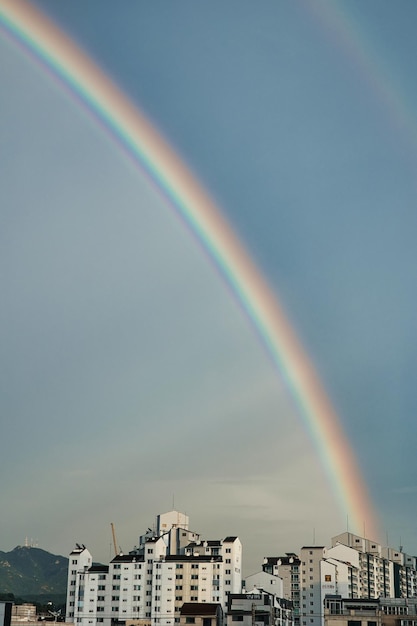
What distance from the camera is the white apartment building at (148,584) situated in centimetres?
5388

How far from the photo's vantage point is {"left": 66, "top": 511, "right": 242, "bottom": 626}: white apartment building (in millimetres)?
53875

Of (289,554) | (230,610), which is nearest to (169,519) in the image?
(289,554)

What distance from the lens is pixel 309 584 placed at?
220 feet

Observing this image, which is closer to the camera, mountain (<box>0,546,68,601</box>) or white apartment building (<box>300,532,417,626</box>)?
white apartment building (<box>300,532,417,626</box>)

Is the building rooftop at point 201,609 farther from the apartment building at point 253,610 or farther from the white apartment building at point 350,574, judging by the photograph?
the white apartment building at point 350,574

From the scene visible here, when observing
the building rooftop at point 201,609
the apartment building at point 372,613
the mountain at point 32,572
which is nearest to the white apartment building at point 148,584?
the building rooftop at point 201,609

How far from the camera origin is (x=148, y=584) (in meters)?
54.5

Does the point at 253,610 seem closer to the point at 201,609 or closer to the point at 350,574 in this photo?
the point at 201,609

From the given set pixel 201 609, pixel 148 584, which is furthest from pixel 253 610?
pixel 148 584

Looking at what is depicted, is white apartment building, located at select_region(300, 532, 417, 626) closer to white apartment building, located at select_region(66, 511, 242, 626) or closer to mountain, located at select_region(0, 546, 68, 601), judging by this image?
white apartment building, located at select_region(66, 511, 242, 626)

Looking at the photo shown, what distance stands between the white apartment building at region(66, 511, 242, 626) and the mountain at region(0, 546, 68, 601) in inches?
3216

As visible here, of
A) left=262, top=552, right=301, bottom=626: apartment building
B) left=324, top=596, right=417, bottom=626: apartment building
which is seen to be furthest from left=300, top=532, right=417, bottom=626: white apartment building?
left=324, top=596, right=417, bottom=626: apartment building

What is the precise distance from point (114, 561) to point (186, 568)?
16.7 feet

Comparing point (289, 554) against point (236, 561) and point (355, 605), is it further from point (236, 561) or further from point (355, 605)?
point (355, 605)
